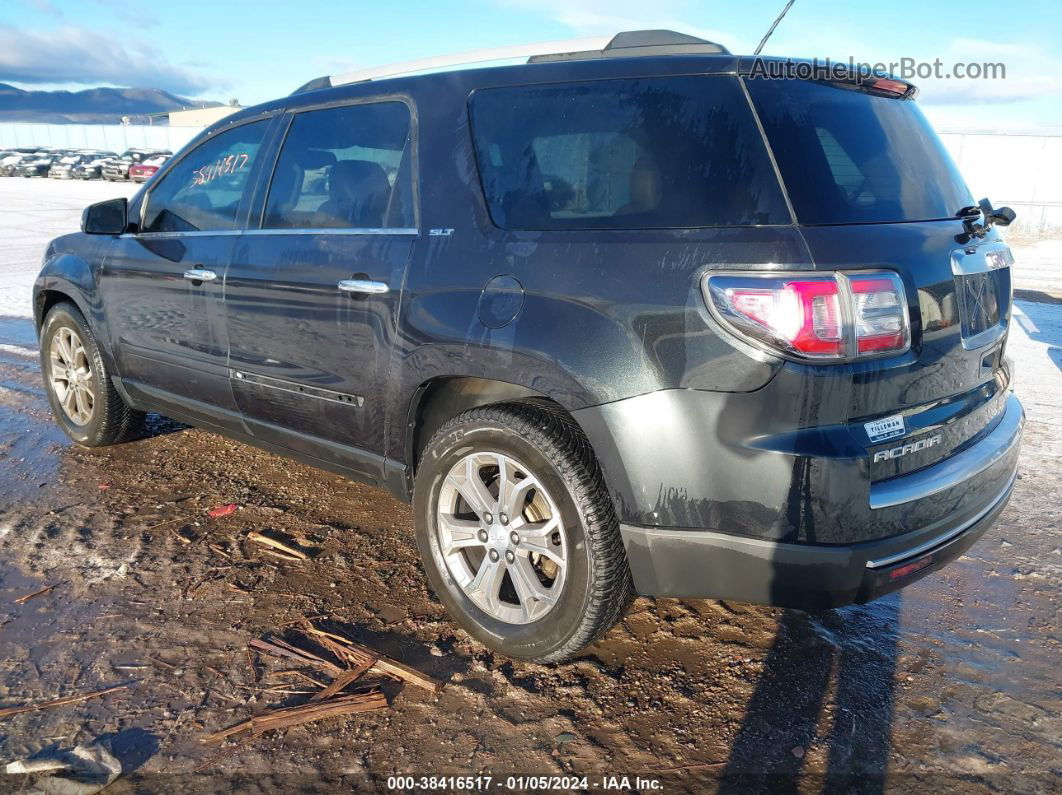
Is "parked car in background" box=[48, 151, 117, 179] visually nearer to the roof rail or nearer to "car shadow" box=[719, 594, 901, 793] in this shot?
the roof rail

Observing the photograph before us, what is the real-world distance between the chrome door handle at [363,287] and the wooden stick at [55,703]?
1513mm

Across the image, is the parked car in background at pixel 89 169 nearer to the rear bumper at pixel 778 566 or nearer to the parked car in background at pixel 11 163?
the parked car in background at pixel 11 163

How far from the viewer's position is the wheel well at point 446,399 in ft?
8.91

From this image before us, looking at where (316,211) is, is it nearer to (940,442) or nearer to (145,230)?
(145,230)

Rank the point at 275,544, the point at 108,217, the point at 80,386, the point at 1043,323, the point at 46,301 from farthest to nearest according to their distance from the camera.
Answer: the point at 1043,323 < the point at 46,301 < the point at 80,386 < the point at 108,217 < the point at 275,544

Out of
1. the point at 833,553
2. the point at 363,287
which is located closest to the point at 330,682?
the point at 363,287

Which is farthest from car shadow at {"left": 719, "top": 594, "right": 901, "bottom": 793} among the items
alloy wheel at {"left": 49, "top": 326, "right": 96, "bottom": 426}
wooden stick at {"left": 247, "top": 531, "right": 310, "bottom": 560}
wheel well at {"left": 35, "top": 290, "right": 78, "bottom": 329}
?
wheel well at {"left": 35, "top": 290, "right": 78, "bottom": 329}

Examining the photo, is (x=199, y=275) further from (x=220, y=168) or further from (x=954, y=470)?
(x=954, y=470)

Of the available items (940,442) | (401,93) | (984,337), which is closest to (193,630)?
(401,93)

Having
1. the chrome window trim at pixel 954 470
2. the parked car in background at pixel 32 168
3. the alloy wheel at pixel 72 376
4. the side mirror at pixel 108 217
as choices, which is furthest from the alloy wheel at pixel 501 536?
the parked car in background at pixel 32 168

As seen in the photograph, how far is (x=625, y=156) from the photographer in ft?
8.08

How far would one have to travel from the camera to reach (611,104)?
254 centimetres

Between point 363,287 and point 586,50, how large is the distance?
1.13 metres

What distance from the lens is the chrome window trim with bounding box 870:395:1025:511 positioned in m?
2.21
